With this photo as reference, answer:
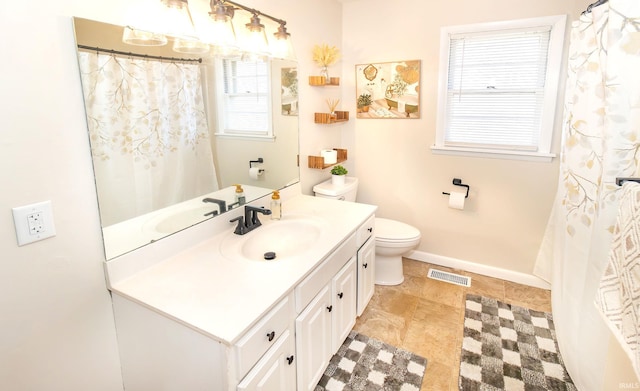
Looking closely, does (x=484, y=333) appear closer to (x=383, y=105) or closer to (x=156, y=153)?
(x=383, y=105)

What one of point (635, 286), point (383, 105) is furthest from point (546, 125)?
point (635, 286)

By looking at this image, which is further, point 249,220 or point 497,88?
point 497,88

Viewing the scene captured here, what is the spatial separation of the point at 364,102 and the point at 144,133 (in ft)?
6.71

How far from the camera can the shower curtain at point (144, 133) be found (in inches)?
51.5

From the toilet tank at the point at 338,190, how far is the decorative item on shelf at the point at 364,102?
61cm

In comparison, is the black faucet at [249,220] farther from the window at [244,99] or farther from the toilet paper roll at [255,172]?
the window at [244,99]

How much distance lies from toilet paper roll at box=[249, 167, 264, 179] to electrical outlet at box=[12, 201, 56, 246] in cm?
107

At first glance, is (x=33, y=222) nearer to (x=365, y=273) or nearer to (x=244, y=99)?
(x=244, y=99)

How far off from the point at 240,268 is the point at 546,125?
2322mm

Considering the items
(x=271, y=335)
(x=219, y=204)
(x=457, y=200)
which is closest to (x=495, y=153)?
(x=457, y=200)

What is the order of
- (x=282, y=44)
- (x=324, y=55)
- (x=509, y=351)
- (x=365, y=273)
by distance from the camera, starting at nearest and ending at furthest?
1. (x=509, y=351)
2. (x=282, y=44)
3. (x=365, y=273)
4. (x=324, y=55)

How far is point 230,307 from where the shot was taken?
1.24m

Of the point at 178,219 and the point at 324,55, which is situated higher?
the point at 324,55

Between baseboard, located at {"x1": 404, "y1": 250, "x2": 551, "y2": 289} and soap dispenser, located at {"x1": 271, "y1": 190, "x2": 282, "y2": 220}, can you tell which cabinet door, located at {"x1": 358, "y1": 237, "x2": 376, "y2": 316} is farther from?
baseboard, located at {"x1": 404, "y1": 250, "x2": 551, "y2": 289}
